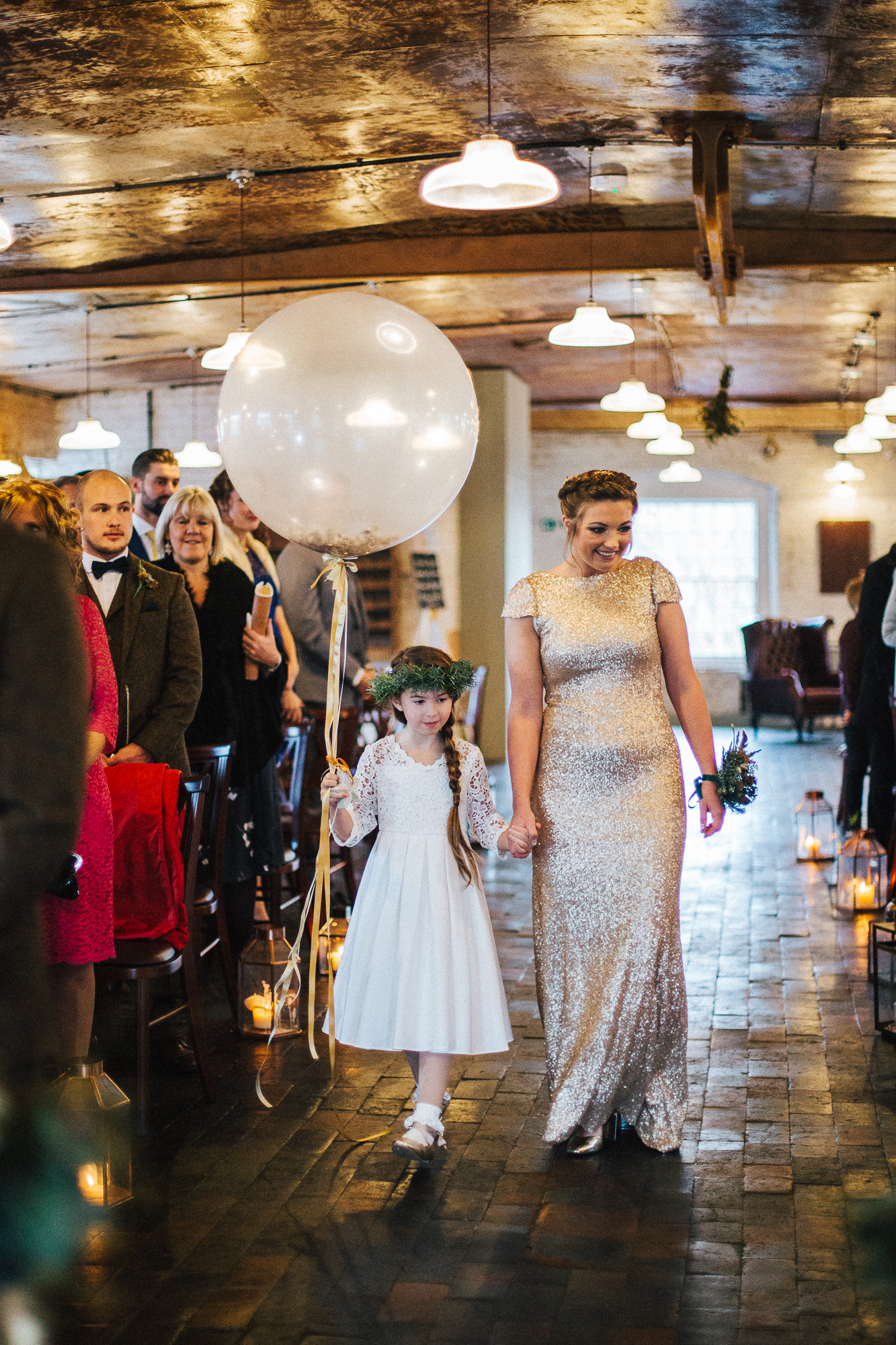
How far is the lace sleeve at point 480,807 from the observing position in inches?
143

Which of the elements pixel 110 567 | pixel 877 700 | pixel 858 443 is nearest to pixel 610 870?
pixel 110 567

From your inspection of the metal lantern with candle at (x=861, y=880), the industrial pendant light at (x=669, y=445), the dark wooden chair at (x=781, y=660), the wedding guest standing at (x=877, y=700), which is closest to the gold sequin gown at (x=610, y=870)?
the metal lantern with candle at (x=861, y=880)

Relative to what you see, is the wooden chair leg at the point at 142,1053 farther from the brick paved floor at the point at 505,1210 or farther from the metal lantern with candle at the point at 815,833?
the metal lantern with candle at the point at 815,833

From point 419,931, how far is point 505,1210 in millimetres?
693

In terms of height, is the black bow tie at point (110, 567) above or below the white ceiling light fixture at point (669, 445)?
below

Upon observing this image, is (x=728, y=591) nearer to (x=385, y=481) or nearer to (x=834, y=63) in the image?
(x=834, y=63)

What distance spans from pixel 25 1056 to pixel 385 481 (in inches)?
73.9

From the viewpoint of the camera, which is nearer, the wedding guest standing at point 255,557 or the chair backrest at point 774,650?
the wedding guest standing at point 255,557

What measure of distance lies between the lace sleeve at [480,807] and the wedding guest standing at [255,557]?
6.62 ft

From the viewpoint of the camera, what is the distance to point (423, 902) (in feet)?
11.6

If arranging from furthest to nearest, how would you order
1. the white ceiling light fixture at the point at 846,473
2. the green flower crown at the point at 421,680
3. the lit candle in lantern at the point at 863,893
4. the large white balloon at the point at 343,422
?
1. the white ceiling light fixture at the point at 846,473
2. the lit candle in lantern at the point at 863,893
3. the green flower crown at the point at 421,680
4. the large white balloon at the point at 343,422

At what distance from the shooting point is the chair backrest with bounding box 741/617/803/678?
15688 millimetres

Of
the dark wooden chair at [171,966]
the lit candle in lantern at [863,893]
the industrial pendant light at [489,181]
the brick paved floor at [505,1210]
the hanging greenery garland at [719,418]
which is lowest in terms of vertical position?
the brick paved floor at [505,1210]

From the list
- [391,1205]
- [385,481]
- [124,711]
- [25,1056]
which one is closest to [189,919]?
[124,711]
